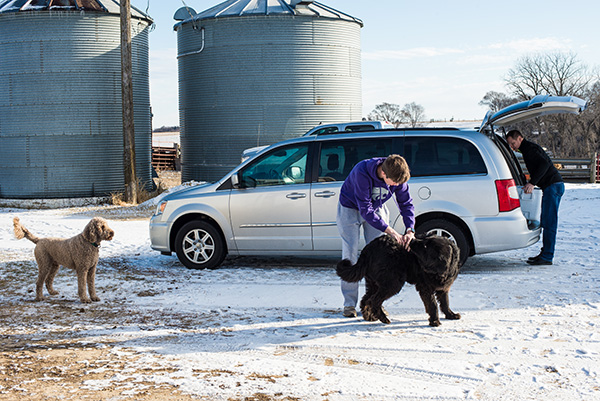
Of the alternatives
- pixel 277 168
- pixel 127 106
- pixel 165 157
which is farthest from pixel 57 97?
pixel 165 157

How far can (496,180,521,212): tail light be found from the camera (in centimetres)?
854

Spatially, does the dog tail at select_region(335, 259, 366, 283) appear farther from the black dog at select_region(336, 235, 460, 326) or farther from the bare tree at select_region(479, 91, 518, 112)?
the bare tree at select_region(479, 91, 518, 112)

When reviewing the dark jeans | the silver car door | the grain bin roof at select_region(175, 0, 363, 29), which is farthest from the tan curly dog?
the grain bin roof at select_region(175, 0, 363, 29)

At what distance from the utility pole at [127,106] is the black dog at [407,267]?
47.3 ft

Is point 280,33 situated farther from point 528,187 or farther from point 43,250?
point 43,250

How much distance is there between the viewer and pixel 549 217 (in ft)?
30.4

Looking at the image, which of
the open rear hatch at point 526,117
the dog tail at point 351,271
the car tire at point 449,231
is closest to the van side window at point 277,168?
the car tire at point 449,231

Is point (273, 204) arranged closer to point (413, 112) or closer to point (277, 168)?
point (277, 168)

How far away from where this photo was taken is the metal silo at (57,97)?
20.1 meters

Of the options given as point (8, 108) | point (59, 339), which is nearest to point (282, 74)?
point (8, 108)

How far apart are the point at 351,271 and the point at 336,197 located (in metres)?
2.68

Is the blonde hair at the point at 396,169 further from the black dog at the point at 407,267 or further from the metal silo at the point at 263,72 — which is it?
the metal silo at the point at 263,72

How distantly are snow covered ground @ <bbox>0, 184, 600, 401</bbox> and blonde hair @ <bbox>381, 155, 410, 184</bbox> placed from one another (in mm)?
1393

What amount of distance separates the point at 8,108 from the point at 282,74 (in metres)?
8.20
